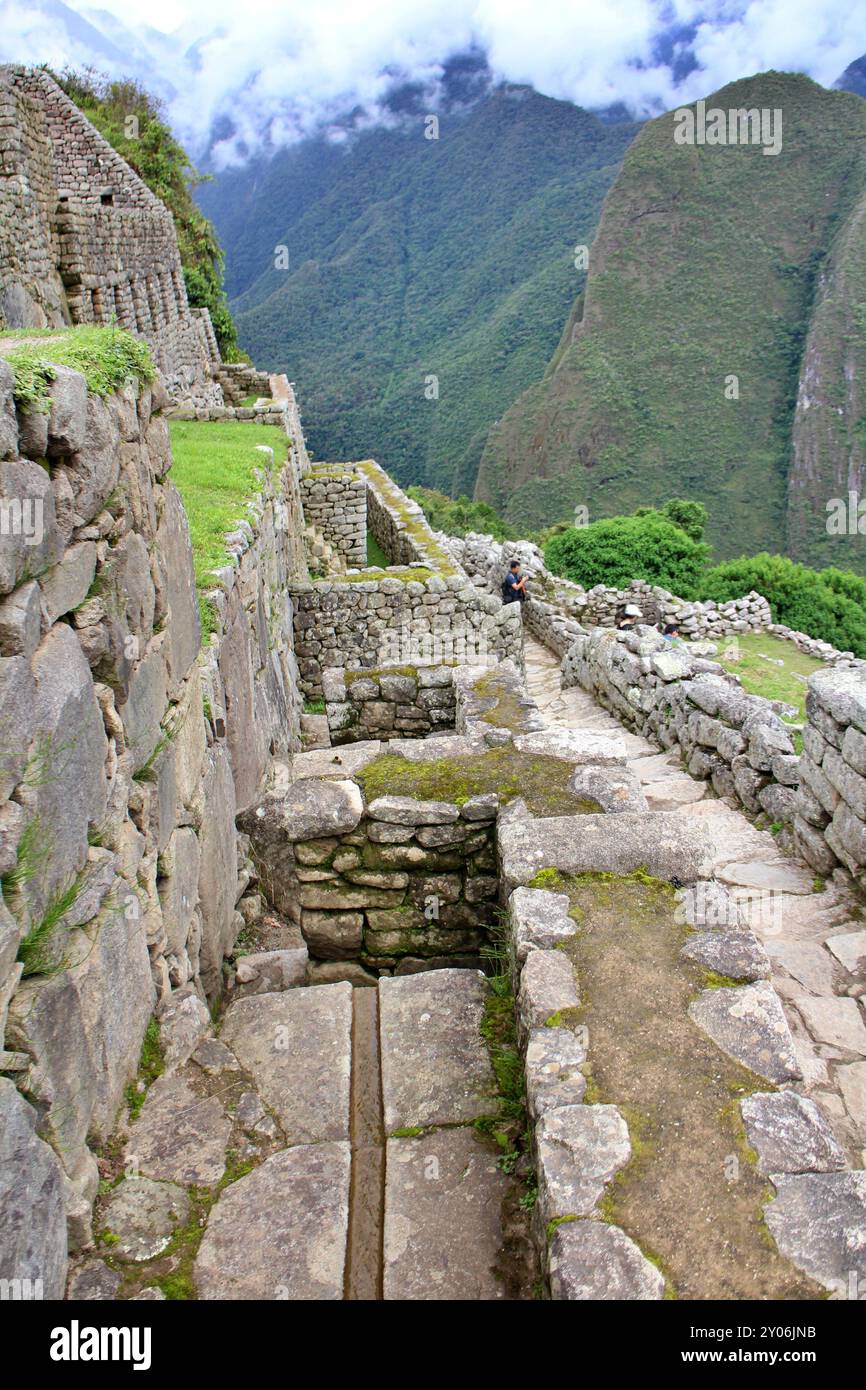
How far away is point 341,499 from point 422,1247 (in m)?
14.5

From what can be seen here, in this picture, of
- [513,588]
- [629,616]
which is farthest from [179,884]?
[629,616]

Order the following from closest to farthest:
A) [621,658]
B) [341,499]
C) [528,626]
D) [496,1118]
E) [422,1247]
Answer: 1. [422,1247]
2. [496,1118]
3. [621,658]
4. [341,499]
5. [528,626]

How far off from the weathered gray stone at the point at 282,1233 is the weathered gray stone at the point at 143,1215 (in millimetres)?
105

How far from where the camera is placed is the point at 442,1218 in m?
2.64

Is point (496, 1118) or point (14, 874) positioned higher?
point (14, 874)

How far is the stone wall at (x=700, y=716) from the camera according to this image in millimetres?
6000

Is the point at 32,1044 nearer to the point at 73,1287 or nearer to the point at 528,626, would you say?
the point at 73,1287

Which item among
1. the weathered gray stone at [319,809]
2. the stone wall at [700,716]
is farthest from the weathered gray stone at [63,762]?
the stone wall at [700,716]

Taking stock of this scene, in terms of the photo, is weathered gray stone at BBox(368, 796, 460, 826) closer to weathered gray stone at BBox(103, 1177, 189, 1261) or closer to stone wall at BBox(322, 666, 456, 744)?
weathered gray stone at BBox(103, 1177, 189, 1261)

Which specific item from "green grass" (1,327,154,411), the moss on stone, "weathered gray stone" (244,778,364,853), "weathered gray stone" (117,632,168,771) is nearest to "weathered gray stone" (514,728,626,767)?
the moss on stone

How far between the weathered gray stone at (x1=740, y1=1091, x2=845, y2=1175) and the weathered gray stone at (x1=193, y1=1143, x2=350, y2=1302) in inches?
45.8

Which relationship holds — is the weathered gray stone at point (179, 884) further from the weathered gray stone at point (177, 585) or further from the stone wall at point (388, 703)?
the stone wall at point (388, 703)

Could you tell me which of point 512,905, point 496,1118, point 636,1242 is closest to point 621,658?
point 512,905

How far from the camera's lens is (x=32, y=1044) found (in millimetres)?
2158
